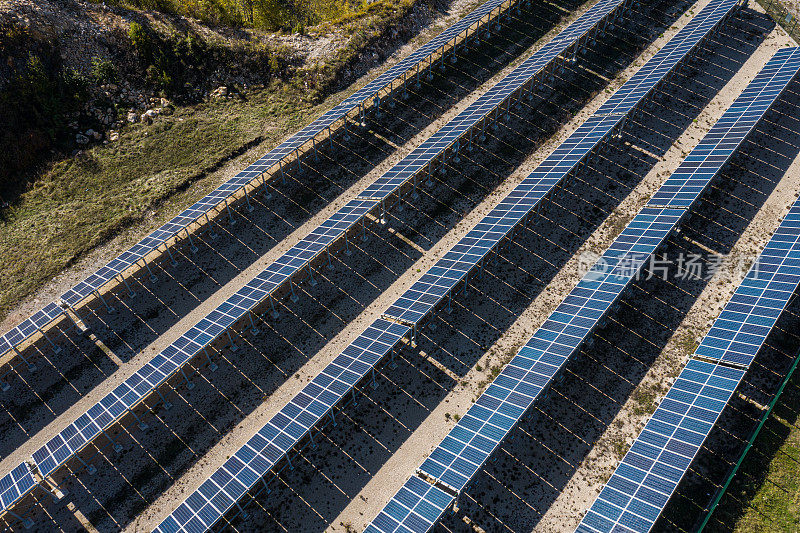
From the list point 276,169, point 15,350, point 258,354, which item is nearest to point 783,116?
point 276,169

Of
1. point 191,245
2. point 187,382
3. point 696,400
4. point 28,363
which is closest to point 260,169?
point 191,245

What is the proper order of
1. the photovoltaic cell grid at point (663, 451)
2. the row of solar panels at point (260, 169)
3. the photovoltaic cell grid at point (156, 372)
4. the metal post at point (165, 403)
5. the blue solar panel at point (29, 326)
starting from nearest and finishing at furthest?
the photovoltaic cell grid at point (663, 451) < the photovoltaic cell grid at point (156, 372) < the metal post at point (165, 403) < the blue solar panel at point (29, 326) < the row of solar panels at point (260, 169)

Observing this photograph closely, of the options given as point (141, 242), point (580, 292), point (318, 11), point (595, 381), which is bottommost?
point (595, 381)

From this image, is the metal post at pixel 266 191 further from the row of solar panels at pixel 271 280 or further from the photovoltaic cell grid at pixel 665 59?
the photovoltaic cell grid at pixel 665 59

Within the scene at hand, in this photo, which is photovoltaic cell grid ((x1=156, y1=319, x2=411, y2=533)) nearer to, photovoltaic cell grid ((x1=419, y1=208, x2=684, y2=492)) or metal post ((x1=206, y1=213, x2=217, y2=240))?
photovoltaic cell grid ((x1=419, y1=208, x2=684, y2=492))

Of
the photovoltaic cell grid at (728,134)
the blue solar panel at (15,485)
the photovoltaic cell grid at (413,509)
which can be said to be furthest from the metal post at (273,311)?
the photovoltaic cell grid at (728,134)

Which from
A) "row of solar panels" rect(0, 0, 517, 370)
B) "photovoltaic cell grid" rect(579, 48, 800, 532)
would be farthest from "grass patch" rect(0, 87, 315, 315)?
"photovoltaic cell grid" rect(579, 48, 800, 532)

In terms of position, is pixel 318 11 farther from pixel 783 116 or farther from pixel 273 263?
pixel 783 116
